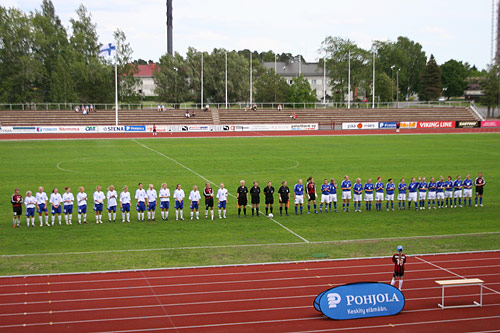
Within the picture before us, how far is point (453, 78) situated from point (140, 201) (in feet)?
367

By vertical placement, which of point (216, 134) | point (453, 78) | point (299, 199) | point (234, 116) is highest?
point (453, 78)

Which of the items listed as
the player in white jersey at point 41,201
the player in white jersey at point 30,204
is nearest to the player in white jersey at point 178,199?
the player in white jersey at point 41,201

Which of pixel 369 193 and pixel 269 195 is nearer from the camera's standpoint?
pixel 269 195

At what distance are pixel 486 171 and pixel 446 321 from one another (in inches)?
906

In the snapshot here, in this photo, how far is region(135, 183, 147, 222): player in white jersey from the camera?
62.2 ft

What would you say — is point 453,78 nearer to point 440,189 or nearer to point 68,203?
point 440,189

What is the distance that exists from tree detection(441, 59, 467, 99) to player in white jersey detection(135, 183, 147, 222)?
364ft

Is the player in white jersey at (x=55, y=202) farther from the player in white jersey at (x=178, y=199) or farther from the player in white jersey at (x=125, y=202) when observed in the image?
the player in white jersey at (x=178, y=199)

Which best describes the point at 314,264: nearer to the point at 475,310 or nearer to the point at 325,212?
the point at 475,310

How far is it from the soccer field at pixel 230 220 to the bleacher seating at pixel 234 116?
53.9ft

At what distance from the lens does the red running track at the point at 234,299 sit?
416 inches

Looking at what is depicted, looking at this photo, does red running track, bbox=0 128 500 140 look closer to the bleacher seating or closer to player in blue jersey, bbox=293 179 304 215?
the bleacher seating

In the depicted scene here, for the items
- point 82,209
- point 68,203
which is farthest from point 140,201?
point 68,203

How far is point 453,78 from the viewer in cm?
11619
